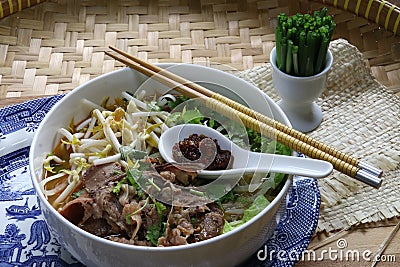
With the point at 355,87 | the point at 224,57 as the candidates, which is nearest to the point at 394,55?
the point at 355,87

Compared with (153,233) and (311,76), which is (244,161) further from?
(311,76)

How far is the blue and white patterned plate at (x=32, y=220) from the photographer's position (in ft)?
5.19

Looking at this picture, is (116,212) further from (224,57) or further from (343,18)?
(343,18)

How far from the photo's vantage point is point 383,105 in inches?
80.4

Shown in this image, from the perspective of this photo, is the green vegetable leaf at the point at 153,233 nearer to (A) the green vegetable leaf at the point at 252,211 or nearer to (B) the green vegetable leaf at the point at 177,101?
(A) the green vegetable leaf at the point at 252,211

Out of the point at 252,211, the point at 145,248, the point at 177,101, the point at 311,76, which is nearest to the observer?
the point at 145,248

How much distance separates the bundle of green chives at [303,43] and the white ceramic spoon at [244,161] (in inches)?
16.5

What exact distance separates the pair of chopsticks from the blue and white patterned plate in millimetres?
158

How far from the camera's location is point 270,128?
64.6 inches

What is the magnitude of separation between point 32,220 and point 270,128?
66 cm

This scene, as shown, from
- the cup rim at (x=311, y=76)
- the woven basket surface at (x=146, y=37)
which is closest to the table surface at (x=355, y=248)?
the cup rim at (x=311, y=76)

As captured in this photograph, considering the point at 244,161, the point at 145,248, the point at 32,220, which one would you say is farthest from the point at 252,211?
the point at 32,220

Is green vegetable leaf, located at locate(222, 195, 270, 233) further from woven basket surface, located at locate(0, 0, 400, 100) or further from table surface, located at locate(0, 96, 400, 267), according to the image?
woven basket surface, located at locate(0, 0, 400, 100)

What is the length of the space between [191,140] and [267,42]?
0.76 m
